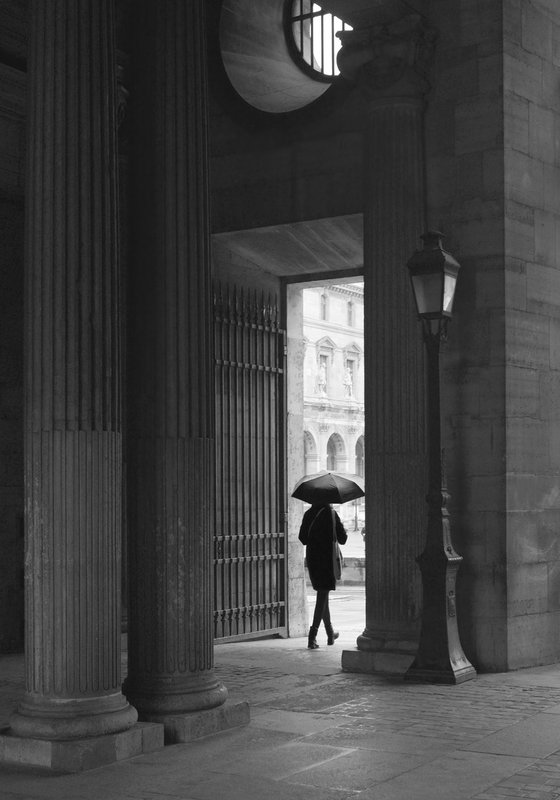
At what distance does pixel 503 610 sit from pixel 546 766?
457 centimetres

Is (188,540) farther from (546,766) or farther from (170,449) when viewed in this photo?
(546,766)

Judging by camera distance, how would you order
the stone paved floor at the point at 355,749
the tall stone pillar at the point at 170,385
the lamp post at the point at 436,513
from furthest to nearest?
the lamp post at the point at 436,513, the tall stone pillar at the point at 170,385, the stone paved floor at the point at 355,749

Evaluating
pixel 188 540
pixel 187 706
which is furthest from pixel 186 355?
pixel 187 706

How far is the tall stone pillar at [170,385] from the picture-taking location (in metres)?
9.16

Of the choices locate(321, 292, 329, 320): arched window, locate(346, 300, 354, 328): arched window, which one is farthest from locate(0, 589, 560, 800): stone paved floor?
locate(346, 300, 354, 328): arched window

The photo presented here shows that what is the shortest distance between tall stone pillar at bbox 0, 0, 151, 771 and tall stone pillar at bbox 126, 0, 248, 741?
0.66 m

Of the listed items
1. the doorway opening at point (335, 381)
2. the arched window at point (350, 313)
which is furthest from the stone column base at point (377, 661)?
the arched window at point (350, 313)

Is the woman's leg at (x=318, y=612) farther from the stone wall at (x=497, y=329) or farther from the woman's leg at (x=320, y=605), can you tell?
the stone wall at (x=497, y=329)

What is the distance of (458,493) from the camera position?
41.9 feet

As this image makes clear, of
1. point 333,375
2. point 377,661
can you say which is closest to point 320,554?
point 377,661

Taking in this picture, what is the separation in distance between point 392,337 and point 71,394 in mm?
5304

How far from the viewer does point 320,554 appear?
14906mm

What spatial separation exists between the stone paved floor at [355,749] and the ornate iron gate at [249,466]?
344 cm

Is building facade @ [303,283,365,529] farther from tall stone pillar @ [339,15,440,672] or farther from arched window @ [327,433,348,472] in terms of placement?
tall stone pillar @ [339,15,440,672]
